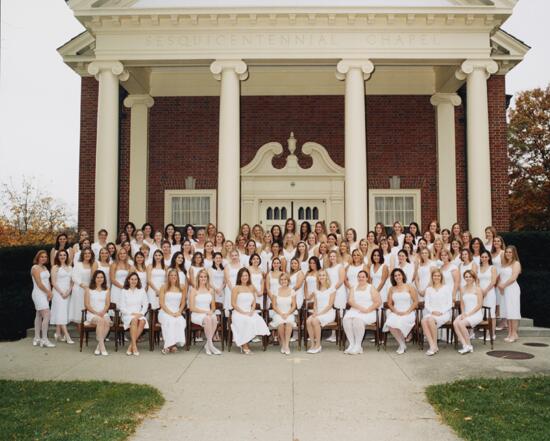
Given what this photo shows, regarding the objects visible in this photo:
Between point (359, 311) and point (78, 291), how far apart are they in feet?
16.1

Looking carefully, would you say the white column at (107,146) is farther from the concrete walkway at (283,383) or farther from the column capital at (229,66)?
the concrete walkway at (283,383)

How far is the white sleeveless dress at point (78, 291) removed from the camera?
1005 cm

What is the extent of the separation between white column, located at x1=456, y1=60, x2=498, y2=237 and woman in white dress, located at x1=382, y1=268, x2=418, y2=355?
4.58 m

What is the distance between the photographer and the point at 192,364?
8242 mm

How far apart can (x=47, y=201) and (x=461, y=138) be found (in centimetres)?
3724

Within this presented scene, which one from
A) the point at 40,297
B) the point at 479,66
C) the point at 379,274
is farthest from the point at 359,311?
the point at 479,66

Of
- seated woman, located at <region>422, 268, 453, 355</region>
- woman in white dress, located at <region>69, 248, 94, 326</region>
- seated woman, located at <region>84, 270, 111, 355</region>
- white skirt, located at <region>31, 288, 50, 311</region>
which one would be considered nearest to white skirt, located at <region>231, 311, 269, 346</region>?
seated woman, located at <region>84, 270, 111, 355</region>

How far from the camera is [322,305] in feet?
31.2

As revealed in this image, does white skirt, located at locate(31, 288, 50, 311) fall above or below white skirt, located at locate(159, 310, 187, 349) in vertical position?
above

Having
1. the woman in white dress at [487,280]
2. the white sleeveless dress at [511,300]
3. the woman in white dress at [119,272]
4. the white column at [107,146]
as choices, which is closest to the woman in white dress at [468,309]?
the woman in white dress at [487,280]

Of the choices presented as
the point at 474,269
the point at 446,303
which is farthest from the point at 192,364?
the point at 474,269

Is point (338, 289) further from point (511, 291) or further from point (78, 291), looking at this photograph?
point (78, 291)

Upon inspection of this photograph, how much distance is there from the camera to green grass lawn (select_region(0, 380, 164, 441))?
17.1 feet

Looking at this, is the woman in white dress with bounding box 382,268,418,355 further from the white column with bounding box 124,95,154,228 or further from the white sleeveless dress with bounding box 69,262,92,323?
the white column with bounding box 124,95,154,228
